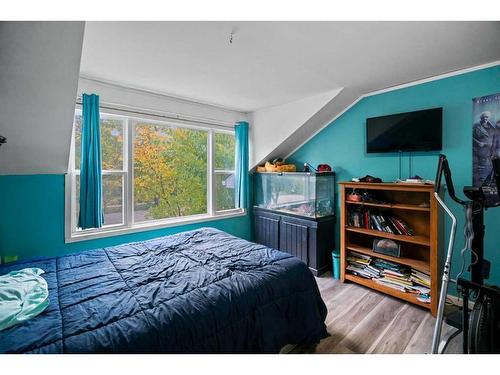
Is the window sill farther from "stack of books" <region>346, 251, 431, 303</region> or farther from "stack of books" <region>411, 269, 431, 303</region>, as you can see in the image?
"stack of books" <region>411, 269, 431, 303</region>

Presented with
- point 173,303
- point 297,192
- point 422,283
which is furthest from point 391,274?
point 173,303

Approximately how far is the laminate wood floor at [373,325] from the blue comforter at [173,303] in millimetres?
288

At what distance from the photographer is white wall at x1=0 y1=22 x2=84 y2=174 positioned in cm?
139

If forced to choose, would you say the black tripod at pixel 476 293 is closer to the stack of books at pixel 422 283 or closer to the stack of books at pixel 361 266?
the stack of books at pixel 422 283

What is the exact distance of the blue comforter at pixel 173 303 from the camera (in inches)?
40.7

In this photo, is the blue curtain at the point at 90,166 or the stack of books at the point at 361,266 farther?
the stack of books at the point at 361,266

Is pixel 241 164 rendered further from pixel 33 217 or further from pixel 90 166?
pixel 33 217

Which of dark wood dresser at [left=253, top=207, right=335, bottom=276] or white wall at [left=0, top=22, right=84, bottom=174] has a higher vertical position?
white wall at [left=0, top=22, right=84, bottom=174]

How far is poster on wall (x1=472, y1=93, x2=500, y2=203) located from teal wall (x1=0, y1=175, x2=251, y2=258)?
12.9 feet

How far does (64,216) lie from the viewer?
2.35 metres

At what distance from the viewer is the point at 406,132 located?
2.49 metres

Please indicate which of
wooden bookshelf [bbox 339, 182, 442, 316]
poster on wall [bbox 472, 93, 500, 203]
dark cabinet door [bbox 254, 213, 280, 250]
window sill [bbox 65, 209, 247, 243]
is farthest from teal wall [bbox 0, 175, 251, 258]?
poster on wall [bbox 472, 93, 500, 203]

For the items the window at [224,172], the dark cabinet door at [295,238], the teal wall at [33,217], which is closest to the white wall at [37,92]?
the teal wall at [33,217]

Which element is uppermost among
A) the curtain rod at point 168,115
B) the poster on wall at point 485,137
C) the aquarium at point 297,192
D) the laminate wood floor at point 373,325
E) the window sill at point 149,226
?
the curtain rod at point 168,115
